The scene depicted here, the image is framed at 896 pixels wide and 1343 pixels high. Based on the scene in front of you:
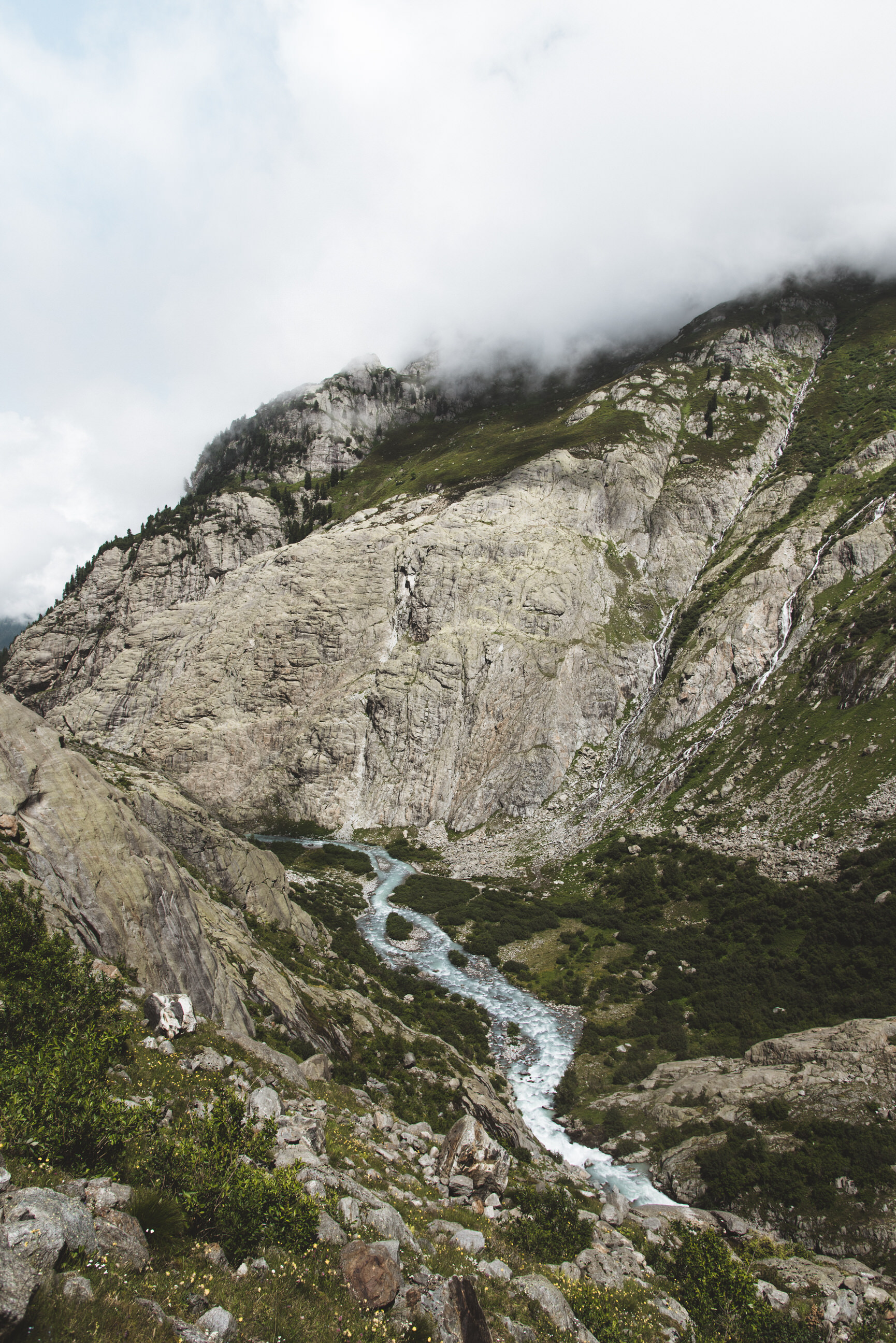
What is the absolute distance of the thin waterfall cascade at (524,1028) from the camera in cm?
2209

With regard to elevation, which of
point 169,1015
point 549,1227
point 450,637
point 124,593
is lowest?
point 549,1227

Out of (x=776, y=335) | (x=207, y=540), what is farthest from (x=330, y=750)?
(x=776, y=335)

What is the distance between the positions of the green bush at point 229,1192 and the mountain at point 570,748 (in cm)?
799

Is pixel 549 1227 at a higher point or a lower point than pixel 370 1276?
lower

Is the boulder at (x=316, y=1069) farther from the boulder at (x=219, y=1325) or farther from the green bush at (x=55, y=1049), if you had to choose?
the boulder at (x=219, y=1325)

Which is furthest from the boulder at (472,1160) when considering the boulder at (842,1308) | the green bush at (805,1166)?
the green bush at (805,1166)

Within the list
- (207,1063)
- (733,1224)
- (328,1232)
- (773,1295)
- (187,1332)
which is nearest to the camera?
(187,1332)

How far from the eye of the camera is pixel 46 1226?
4.54m

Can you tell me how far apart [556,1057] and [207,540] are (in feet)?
395

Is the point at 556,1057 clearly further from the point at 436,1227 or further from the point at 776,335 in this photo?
the point at 776,335

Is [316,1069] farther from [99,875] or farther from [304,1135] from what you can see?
[99,875]

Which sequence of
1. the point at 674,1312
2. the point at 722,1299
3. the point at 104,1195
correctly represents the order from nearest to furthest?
the point at 104,1195
the point at 674,1312
the point at 722,1299

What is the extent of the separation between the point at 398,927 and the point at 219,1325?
A: 149 ft

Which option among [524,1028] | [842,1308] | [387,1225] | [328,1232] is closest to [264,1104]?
[387,1225]
